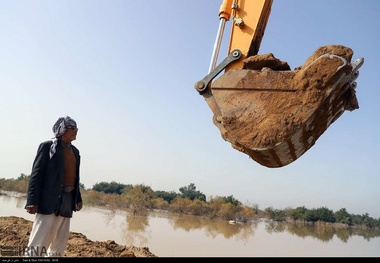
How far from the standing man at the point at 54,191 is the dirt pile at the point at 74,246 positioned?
50.4 inches

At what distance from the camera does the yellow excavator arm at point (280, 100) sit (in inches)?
98.7

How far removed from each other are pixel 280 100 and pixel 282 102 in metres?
0.02

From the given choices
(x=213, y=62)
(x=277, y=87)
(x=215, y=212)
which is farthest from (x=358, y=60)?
(x=215, y=212)

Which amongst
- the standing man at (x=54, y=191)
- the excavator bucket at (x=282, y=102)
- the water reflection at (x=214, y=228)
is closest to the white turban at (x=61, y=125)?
the standing man at (x=54, y=191)

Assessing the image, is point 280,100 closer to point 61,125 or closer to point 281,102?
point 281,102

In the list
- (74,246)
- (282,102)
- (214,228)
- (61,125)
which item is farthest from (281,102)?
→ (214,228)

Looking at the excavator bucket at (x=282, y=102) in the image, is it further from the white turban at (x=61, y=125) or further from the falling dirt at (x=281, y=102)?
the white turban at (x=61, y=125)

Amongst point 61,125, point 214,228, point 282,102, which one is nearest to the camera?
point 282,102

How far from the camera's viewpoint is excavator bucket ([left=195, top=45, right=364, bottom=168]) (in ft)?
8.22

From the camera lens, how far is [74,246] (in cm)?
472

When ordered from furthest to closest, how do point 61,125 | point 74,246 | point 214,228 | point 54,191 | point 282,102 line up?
1. point 214,228
2. point 74,246
3. point 61,125
4. point 54,191
5. point 282,102

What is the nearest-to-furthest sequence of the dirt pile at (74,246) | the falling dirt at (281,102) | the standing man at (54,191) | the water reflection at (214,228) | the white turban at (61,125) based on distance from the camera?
the falling dirt at (281,102) < the standing man at (54,191) < the white turban at (61,125) < the dirt pile at (74,246) < the water reflection at (214,228)

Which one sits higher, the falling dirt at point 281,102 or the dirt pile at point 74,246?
the falling dirt at point 281,102
